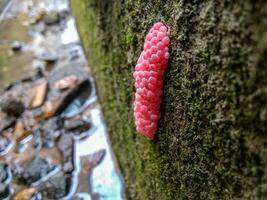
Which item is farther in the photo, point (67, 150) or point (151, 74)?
point (67, 150)

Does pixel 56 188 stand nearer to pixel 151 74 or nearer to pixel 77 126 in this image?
pixel 77 126

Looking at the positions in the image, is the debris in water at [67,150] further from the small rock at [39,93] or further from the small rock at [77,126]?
the small rock at [39,93]

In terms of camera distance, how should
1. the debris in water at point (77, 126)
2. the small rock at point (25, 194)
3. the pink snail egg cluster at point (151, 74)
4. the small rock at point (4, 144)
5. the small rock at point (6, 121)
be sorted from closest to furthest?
the pink snail egg cluster at point (151, 74), the small rock at point (25, 194), the small rock at point (4, 144), the debris in water at point (77, 126), the small rock at point (6, 121)

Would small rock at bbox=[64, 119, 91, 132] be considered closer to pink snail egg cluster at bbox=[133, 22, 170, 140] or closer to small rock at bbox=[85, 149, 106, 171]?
small rock at bbox=[85, 149, 106, 171]

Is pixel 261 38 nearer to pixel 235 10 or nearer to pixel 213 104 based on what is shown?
pixel 235 10

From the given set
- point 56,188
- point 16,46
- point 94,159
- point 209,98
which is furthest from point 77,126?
point 209,98

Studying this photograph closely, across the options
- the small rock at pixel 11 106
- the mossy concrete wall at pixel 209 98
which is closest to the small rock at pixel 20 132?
the small rock at pixel 11 106

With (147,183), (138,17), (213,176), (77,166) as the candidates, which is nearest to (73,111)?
(77,166)

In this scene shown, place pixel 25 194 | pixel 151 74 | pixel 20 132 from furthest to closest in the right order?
pixel 20 132, pixel 25 194, pixel 151 74
